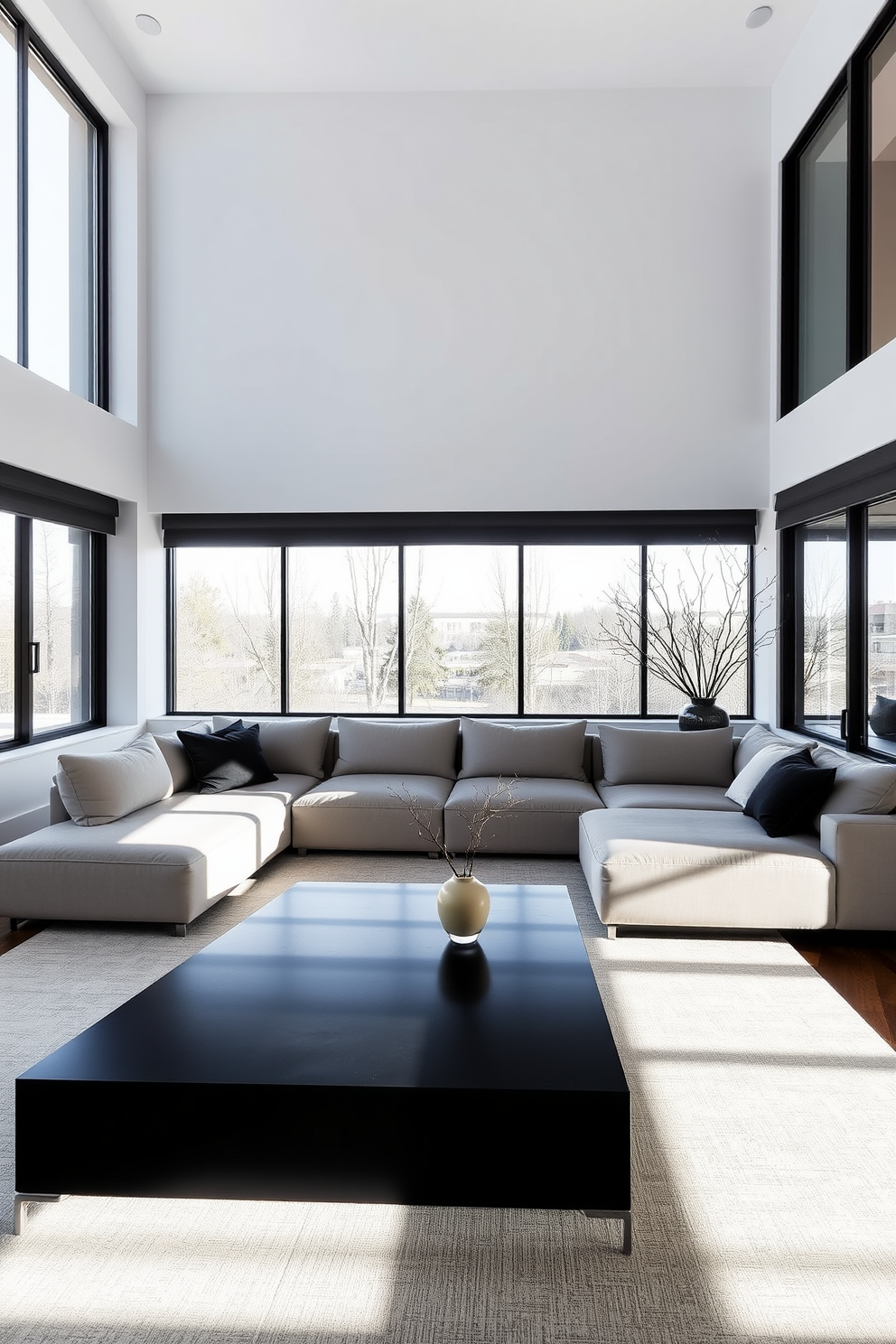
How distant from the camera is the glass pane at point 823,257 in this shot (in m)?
5.18

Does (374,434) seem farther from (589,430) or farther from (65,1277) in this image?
(65,1277)

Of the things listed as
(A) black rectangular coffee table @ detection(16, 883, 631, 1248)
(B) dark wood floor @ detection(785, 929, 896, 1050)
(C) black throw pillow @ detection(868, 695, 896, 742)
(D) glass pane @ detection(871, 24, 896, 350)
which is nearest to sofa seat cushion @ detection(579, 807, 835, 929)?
(B) dark wood floor @ detection(785, 929, 896, 1050)

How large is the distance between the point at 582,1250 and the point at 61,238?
630cm

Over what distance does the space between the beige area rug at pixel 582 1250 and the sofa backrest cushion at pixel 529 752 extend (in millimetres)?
3040

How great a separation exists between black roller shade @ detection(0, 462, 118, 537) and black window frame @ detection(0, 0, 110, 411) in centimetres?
66

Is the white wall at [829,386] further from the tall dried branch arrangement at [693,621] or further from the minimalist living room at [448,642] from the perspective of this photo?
the tall dried branch arrangement at [693,621]

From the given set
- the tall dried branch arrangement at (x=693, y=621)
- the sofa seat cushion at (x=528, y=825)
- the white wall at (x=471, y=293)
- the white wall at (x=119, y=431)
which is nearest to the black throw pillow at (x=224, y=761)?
the white wall at (x=119, y=431)

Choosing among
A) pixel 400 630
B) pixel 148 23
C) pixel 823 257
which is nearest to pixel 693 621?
pixel 400 630

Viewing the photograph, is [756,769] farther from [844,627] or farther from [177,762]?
[177,762]

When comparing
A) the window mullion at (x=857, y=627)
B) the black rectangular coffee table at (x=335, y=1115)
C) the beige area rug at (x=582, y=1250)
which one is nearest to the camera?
the beige area rug at (x=582, y=1250)

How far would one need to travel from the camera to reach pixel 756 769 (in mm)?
4949

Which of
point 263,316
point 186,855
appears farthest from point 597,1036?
point 263,316

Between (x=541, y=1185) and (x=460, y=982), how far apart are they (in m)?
0.74

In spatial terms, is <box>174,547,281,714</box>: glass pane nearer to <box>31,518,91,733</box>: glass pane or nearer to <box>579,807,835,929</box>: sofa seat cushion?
<box>31,518,91,733</box>: glass pane
